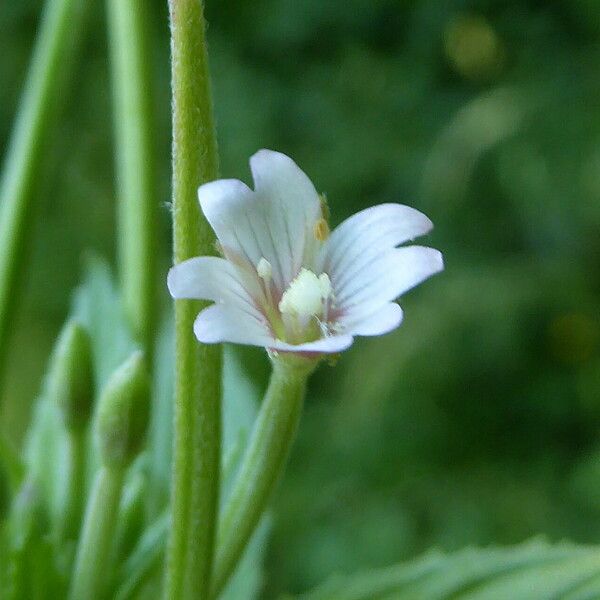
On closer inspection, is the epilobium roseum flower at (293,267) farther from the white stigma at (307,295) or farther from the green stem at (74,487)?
the green stem at (74,487)

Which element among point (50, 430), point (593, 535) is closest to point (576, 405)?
point (593, 535)

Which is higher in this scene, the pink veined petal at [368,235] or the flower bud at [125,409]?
the pink veined petal at [368,235]

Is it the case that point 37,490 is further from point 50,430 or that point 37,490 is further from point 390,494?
point 390,494

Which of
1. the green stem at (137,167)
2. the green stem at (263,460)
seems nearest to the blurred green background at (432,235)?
the green stem at (137,167)

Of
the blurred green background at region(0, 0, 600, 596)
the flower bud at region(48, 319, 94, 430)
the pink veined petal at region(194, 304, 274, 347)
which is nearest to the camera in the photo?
the pink veined petal at region(194, 304, 274, 347)

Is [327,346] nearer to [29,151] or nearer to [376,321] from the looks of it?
[376,321]

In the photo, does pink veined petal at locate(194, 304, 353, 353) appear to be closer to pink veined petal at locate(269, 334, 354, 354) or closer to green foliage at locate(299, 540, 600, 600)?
pink veined petal at locate(269, 334, 354, 354)

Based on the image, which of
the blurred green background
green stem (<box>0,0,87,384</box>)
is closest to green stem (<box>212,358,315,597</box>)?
green stem (<box>0,0,87,384</box>)
